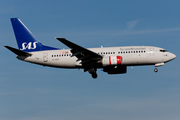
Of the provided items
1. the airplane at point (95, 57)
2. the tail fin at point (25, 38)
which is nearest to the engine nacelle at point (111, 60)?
the airplane at point (95, 57)

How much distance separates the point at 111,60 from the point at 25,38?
54.4 ft

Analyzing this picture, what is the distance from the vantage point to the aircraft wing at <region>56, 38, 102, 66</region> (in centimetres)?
4230

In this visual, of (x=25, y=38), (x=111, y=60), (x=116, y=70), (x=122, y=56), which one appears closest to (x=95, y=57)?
(x=111, y=60)

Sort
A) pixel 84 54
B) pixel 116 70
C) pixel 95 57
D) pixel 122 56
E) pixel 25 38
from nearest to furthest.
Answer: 1. pixel 84 54
2. pixel 122 56
3. pixel 95 57
4. pixel 116 70
5. pixel 25 38

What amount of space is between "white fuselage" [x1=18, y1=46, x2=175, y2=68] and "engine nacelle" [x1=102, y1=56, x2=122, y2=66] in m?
0.83

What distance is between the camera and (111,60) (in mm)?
44188

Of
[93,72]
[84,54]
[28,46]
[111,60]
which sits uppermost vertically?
[28,46]

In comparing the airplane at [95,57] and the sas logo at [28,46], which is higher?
the sas logo at [28,46]

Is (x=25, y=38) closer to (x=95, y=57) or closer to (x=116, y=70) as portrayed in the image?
(x=95, y=57)

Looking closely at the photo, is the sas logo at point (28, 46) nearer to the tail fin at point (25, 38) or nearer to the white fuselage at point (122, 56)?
the tail fin at point (25, 38)

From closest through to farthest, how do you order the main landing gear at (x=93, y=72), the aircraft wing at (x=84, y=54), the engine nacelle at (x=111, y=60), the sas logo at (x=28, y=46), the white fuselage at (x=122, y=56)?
the aircraft wing at (x=84, y=54) < the engine nacelle at (x=111, y=60) < the white fuselage at (x=122, y=56) < the main landing gear at (x=93, y=72) < the sas logo at (x=28, y=46)

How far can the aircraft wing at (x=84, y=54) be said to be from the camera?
42297 millimetres

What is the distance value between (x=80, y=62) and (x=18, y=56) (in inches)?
420

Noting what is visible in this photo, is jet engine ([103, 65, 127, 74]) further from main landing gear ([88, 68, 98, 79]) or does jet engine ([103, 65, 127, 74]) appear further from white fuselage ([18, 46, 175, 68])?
white fuselage ([18, 46, 175, 68])
